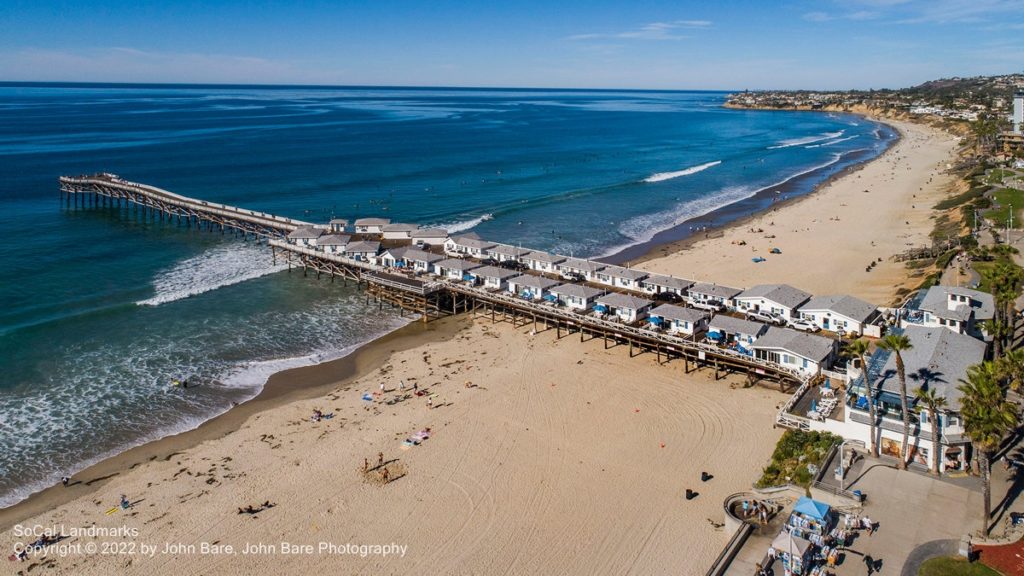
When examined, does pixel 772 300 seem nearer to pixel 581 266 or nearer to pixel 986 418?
pixel 581 266

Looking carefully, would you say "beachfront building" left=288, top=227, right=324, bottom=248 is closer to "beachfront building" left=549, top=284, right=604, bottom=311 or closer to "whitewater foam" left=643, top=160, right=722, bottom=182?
"beachfront building" left=549, top=284, right=604, bottom=311

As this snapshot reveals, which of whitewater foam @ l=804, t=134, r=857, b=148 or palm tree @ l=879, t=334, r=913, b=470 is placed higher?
whitewater foam @ l=804, t=134, r=857, b=148

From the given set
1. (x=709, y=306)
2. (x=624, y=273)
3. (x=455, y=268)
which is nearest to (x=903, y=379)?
(x=709, y=306)

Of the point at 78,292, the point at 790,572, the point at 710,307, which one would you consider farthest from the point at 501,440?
the point at 78,292

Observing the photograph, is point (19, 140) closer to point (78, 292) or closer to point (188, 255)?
point (188, 255)

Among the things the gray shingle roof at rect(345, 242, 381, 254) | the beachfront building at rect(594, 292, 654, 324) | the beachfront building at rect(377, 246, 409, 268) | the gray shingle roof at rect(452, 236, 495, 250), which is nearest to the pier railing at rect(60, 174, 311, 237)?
the gray shingle roof at rect(345, 242, 381, 254)

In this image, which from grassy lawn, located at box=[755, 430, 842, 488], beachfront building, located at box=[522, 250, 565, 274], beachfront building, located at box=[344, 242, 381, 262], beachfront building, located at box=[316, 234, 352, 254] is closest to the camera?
grassy lawn, located at box=[755, 430, 842, 488]
